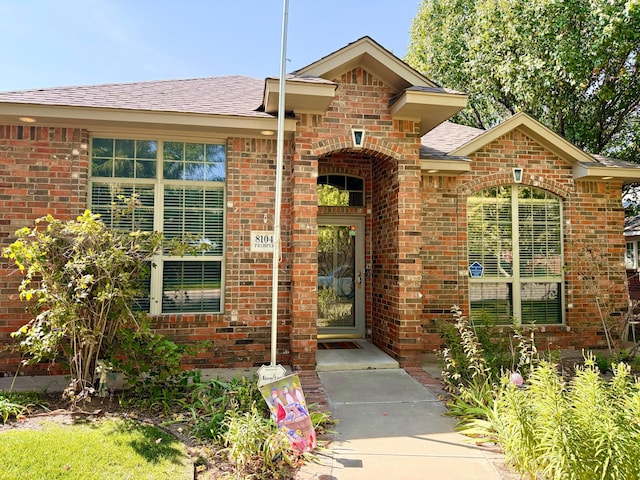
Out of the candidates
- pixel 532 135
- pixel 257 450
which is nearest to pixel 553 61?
pixel 532 135

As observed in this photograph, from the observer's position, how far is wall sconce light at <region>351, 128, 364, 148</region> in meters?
6.03

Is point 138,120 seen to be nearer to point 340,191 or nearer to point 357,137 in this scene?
point 357,137

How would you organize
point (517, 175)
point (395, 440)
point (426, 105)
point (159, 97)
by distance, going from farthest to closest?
point (517, 175)
point (159, 97)
point (426, 105)
point (395, 440)

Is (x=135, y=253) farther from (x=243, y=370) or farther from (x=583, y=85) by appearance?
(x=583, y=85)

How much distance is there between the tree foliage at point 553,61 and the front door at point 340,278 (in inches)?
268

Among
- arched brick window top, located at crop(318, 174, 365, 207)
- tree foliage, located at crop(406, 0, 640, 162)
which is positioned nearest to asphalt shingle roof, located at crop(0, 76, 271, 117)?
arched brick window top, located at crop(318, 174, 365, 207)

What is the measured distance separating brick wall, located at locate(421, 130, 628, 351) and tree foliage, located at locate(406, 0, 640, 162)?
139 inches

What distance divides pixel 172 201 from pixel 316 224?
7.24 ft

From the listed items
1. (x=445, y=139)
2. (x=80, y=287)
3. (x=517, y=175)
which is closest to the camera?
(x=80, y=287)

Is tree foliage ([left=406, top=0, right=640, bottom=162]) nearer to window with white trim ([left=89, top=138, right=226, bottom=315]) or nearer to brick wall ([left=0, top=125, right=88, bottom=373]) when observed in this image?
window with white trim ([left=89, top=138, right=226, bottom=315])

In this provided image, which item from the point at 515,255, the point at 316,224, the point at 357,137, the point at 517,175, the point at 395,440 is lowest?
the point at 395,440

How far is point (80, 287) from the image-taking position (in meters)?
4.04

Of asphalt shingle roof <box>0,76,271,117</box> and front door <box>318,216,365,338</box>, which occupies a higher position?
asphalt shingle roof <box>0,76,271,117</box>

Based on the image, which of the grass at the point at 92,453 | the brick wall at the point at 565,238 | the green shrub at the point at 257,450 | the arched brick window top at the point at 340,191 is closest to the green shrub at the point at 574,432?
the green shrub at the point at 257,450
